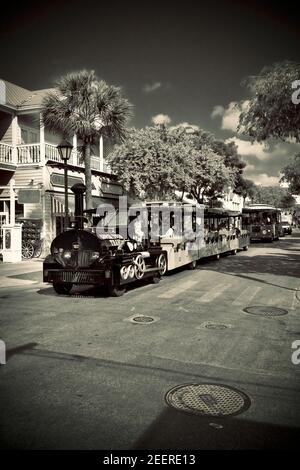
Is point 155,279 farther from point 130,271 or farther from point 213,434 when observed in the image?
point 213,434

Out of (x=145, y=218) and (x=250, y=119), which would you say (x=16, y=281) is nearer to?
(x=145, y=218)

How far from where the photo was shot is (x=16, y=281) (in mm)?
12922

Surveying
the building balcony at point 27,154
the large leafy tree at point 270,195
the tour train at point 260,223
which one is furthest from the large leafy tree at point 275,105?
the large leafy tree at point 270,195

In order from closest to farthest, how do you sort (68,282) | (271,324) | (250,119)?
(271,324), (68,282), (250,119)

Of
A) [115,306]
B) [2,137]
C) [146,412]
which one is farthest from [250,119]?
[2,137]

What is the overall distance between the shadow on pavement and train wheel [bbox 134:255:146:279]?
7186mm

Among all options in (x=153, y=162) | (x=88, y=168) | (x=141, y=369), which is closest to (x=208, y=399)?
(x=141, y=369)

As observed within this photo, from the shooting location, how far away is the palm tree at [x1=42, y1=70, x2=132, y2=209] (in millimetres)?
17547

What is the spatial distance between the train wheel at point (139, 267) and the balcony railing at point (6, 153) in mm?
12411

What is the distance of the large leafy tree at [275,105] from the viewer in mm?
11227

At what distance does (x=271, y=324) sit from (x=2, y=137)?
19.1 m

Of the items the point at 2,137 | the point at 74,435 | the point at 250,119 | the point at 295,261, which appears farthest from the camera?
the point at 2,137

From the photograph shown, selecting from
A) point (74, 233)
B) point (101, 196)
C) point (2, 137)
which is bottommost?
point (74, 233)

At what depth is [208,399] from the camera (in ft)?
13.7
